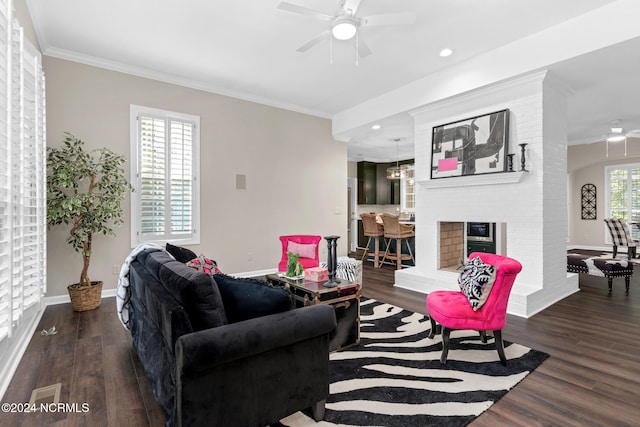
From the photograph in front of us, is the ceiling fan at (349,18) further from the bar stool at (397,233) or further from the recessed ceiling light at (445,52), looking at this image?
the bar stool at (397,233)

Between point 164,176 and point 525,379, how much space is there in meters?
4.68

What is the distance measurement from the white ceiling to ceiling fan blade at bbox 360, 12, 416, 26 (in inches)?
14.6

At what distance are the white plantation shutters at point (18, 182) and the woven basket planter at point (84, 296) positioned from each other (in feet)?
1.37

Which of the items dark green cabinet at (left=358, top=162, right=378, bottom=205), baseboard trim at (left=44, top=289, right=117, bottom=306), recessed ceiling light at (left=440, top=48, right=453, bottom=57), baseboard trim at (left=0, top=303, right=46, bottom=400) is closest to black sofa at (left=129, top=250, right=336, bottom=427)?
baseboard trim at (left=0, top=303, right=46, bottom=400)

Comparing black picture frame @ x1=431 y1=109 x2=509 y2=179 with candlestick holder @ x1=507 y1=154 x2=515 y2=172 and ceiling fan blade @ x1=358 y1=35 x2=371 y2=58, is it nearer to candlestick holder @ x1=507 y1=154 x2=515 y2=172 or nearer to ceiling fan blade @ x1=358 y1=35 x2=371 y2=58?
candlestick holder @ x1=507 y1=154 x2=515 y2=172

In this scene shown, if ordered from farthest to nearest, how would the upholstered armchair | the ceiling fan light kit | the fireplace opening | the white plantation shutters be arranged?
the upholstered armchair < the fireplace opening < the ceiling fan light kit < the white plantation shutters

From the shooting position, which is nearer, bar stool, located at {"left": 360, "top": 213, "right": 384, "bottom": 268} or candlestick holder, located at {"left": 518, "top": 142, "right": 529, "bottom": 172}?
candlestick holder, located at {"left": 518, "top": 142, "right": 529, "bottom": 172}

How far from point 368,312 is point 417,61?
324cm

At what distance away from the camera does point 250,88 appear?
5023mm

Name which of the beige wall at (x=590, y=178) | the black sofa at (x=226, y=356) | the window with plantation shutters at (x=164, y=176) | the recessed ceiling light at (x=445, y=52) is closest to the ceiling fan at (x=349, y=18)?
the recessed ceiling light at (x=445, y=52)

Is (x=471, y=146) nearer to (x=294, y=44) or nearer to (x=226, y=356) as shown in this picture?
(x=294, y=44)

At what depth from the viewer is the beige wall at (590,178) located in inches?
308

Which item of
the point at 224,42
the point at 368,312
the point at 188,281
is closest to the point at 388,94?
the point at 224,42

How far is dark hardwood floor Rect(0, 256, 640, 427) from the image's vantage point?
1793 mm
